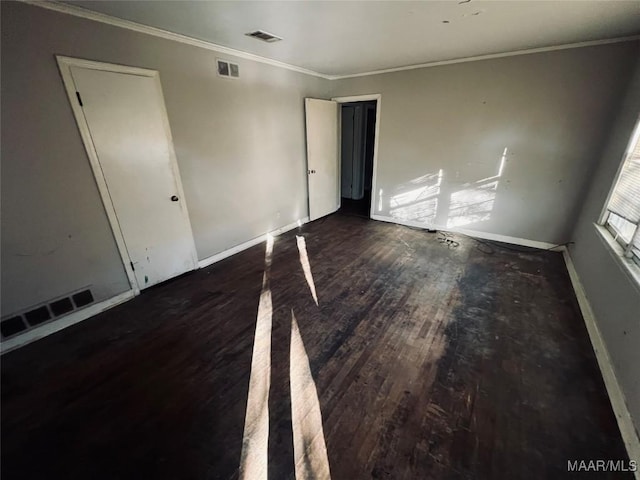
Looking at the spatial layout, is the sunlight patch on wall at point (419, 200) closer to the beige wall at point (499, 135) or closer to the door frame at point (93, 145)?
the beige wall at point (499, 135)

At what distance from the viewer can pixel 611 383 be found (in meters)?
1.78

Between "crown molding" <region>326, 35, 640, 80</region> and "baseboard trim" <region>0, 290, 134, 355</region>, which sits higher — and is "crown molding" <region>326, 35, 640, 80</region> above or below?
above

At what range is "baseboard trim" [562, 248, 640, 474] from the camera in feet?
4.71

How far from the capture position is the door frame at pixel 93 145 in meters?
2.13

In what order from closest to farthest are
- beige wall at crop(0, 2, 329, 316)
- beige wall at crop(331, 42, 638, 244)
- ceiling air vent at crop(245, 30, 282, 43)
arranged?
beige wall at crop(0, 2, 329, 316) < ceiling air vent at crop(245, 30, 282, 43) < beige wall at crop(331, 42, 638, 244)

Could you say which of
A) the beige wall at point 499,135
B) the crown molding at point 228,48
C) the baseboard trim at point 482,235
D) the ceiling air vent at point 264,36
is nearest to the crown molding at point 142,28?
the crown molding at point 228,48

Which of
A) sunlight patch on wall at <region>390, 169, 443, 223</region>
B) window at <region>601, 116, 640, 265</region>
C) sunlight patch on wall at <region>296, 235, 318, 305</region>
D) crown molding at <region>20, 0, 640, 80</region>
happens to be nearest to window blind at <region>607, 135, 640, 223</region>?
window at <region>601, 116, 640, 265</region>

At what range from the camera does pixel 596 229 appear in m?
2.73

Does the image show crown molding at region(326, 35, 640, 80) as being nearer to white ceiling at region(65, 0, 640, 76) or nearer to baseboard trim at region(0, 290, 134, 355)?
white ceiling at region(65, 0, 640, 76)

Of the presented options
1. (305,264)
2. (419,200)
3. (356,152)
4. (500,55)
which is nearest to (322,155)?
(356,152)

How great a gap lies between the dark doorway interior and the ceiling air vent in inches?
133

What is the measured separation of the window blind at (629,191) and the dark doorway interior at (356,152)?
362cm

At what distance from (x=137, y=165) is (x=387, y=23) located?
272 centimetres

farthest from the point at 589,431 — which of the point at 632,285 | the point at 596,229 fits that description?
the point at 596,229
